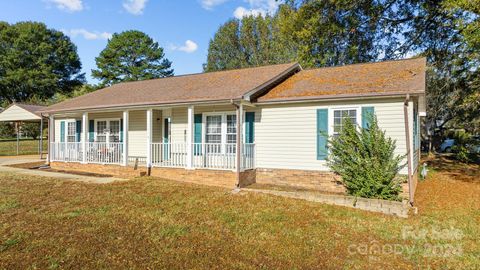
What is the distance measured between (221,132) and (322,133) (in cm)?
376

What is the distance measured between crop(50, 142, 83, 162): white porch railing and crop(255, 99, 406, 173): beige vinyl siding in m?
8.56

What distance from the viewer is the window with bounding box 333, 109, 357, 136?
31.1ft

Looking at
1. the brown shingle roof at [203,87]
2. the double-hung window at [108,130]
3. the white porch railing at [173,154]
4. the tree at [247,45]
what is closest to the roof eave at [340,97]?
the brown shingle roof at [203,87]

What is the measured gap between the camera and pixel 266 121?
10.9 meters

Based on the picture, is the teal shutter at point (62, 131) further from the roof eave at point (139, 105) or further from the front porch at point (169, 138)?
the roof eave at point (139, 105)

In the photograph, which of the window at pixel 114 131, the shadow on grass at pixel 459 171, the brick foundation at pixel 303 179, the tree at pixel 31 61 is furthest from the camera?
the tree at pixel 31 61

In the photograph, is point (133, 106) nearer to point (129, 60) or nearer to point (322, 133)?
point (322, 133)

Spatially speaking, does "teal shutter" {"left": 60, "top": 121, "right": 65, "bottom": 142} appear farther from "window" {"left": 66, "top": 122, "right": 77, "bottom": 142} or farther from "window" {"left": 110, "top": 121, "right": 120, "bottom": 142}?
"window" {"left": 110, "top": 121, "right": 120, "bottom": 142}

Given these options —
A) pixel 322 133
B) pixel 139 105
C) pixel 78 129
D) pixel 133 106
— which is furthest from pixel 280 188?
pixel 78 129

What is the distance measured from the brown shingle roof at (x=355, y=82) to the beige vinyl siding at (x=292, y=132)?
0.35 metres

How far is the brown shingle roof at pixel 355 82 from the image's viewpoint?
9117mm

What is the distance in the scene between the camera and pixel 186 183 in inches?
424

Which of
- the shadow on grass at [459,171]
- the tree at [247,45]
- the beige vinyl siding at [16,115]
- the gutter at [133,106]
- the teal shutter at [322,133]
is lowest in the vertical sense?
the shadow on grass at [459,171]

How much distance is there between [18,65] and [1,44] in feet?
13.8
